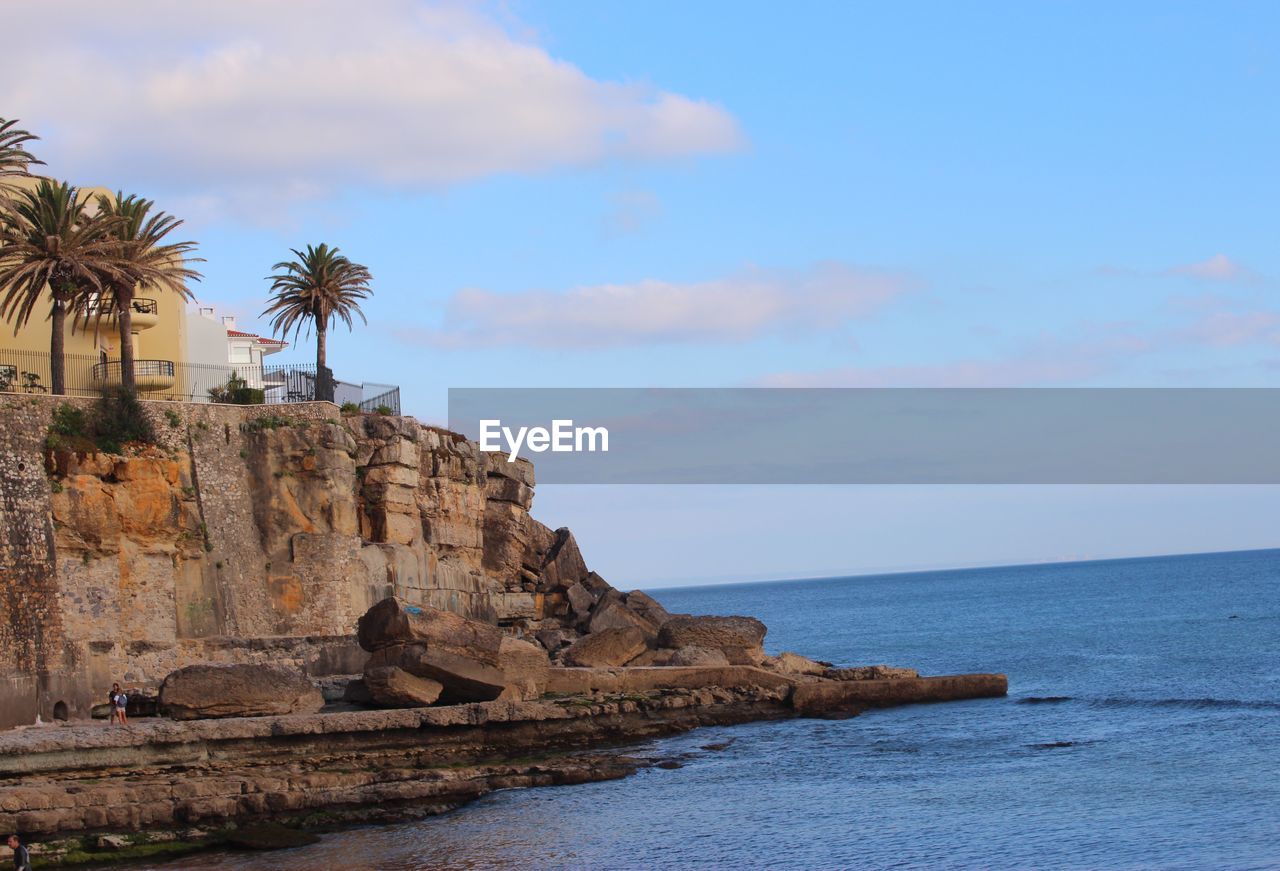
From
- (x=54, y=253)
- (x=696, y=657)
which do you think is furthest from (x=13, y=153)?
(x=696, y=657)

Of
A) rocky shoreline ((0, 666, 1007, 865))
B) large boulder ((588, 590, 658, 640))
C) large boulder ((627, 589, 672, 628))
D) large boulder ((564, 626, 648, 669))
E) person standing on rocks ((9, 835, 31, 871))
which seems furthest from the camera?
large boulder ((627, 589, 672, 628))

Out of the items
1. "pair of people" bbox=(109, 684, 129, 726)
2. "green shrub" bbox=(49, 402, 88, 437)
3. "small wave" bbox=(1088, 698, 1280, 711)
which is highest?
"green shrub" bbox=(49, 402, 88, 437)

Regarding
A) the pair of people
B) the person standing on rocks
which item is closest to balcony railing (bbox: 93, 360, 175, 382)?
the pair of people

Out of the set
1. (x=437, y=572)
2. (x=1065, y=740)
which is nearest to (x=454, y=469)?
(x=437, y=572)

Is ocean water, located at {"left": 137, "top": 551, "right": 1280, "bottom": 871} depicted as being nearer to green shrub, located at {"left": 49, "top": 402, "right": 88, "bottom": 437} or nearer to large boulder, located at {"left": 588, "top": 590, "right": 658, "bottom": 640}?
large boulder, located at {"left": 588, "top": 590, "right": 658, "bottom": 640}

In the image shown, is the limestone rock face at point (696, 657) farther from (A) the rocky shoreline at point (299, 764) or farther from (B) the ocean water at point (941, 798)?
(B) the ocean water at point (941, 798)

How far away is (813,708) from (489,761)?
11823 mm

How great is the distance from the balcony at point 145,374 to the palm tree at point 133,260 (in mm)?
1743

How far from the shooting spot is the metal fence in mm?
36094

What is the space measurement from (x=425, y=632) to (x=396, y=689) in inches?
65.7

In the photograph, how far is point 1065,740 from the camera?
3325 cm

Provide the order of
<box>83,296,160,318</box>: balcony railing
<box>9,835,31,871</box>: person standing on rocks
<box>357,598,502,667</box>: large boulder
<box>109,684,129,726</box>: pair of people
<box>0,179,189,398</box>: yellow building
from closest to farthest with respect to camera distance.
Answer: <box>9,835,31,871</box>: person standing on rocks < <box>109,684,129,726</box>: pair of people < <box>357,598,502,667</box>: large boulder < <box>83,296,160,318</box>: balcony railing < <box>0,179,189,398</box>: yellow building

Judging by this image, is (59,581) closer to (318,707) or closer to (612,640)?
(318,707)

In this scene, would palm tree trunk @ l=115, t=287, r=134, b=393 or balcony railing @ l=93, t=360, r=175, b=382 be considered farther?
balcony railing @ l=93, t=360, r=175, b=382
